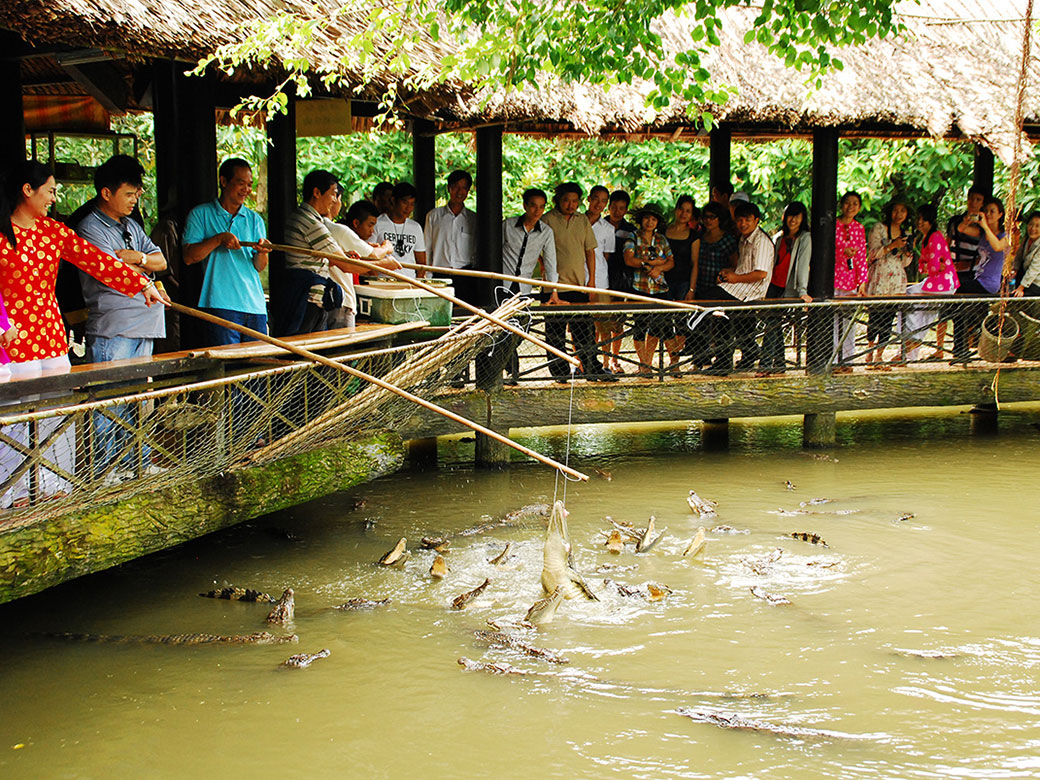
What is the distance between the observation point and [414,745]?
3.88 metres

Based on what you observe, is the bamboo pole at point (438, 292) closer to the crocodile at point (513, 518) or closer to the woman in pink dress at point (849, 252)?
the crocodile at point (513, 518)

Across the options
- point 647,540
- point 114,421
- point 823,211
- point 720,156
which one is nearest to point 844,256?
point 823,211

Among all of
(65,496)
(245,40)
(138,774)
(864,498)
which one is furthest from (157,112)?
(864,498)

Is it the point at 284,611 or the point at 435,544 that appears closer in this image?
the point at 284,611

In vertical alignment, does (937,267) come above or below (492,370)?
above

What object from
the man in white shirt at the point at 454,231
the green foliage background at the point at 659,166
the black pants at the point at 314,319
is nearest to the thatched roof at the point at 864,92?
the man in white shirt at the point at 454,231

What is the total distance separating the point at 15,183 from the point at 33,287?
415 mm

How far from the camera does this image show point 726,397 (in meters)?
8.02

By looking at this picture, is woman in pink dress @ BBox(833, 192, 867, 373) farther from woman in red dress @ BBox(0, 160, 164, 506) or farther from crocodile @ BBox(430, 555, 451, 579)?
woman in red dress @ BBox(0, 160, 164, 506)

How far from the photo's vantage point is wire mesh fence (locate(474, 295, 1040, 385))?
781cm

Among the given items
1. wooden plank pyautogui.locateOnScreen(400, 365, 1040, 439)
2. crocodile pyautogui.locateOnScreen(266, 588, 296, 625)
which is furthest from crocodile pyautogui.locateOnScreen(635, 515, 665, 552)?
crocodile pyautogui.locateOnScreen(266, 588, 296, 625)

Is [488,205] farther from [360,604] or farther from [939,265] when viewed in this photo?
[939,265]

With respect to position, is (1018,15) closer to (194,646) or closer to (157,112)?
(157,112)

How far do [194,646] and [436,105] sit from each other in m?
3.75
